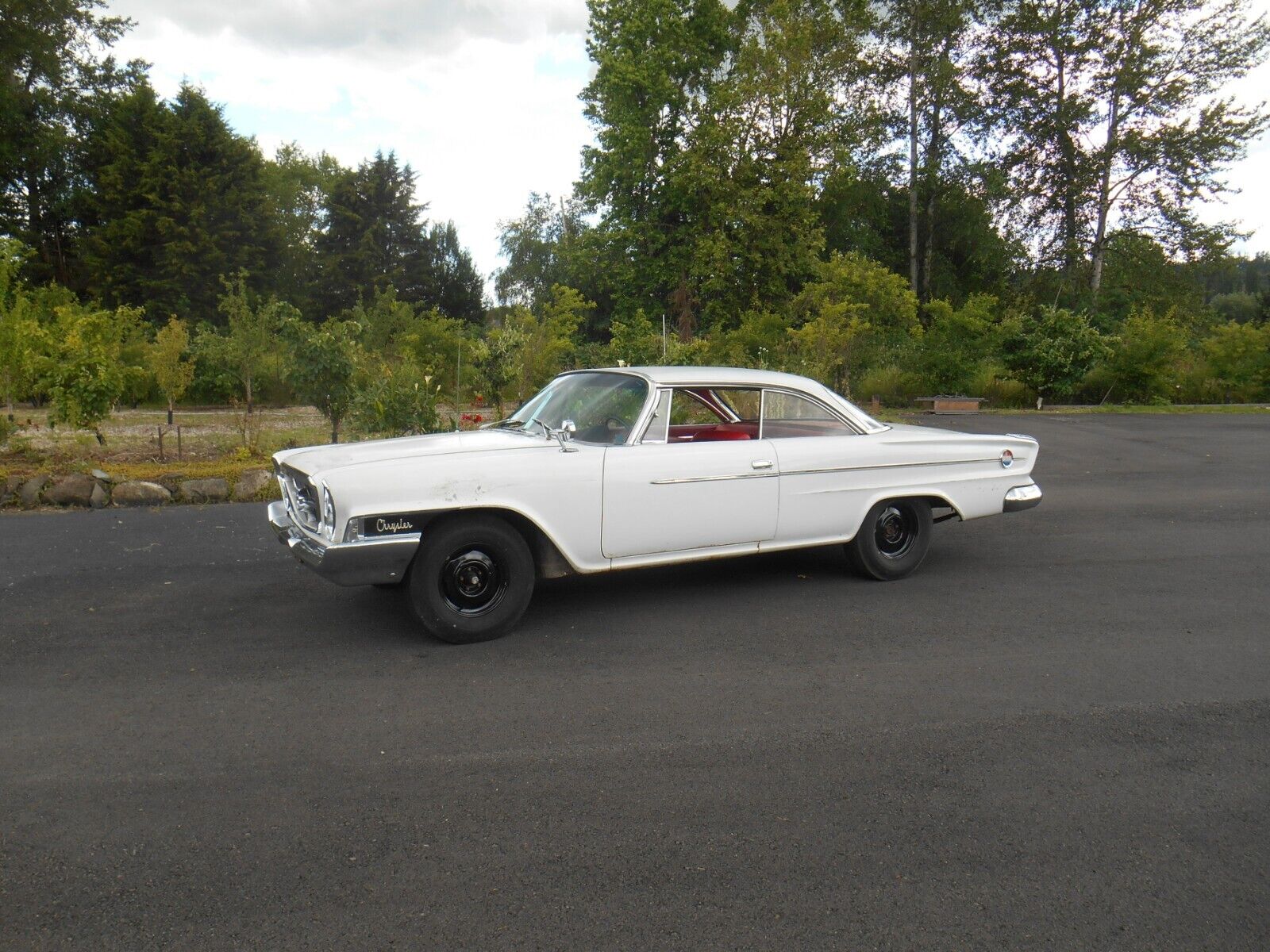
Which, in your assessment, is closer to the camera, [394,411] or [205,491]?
[205,491]

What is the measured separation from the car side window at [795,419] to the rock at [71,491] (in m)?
6.84

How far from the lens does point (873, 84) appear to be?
125 ft

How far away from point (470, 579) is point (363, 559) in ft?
1.97

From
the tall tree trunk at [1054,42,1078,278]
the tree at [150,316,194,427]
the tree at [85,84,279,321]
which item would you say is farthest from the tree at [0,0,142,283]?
the tall tree trunk at [1054,42,1078,278]

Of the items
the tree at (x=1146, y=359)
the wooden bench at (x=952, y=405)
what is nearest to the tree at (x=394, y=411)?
the wooden bench at (x=952, y=405)

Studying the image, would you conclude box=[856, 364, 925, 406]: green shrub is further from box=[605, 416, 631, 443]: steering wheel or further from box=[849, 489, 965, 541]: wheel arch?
box=[605, 416, 631, 443]: steering wheel

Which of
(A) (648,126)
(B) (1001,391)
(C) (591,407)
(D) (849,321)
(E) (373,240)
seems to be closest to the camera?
(C) (591,407)

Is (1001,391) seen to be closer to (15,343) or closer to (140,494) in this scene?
(140,494)

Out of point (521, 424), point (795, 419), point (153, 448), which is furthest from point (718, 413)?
point (153, 448)

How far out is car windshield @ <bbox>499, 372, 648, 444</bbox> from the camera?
5.44 m

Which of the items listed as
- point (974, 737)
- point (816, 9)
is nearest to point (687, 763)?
point (974, 737)

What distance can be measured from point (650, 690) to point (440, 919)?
72.4 inches

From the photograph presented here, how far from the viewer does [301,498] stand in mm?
5059

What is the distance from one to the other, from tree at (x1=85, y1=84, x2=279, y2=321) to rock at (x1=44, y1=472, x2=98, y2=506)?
26433 mm
